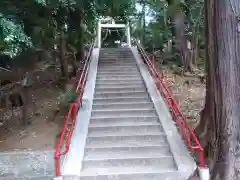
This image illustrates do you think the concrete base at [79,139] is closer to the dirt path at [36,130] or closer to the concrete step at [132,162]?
the concrete step at [132,162]

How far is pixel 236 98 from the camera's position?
4289 mm

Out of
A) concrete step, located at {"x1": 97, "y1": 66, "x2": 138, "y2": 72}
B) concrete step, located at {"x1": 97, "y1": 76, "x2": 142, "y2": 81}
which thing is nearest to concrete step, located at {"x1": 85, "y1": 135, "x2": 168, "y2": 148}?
concrete step, located at {"x1": 97, "y1": 76, "x2": 142, "y2": 81}

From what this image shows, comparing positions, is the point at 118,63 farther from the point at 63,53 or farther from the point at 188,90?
the point at 188,90

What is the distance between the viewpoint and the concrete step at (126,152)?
530 centimetres

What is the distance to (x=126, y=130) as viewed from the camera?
6.07m

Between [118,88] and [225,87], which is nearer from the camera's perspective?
[225,87]

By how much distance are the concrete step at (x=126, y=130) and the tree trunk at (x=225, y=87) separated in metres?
1.77

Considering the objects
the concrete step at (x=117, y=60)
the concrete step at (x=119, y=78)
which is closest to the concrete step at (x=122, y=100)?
the concrete step at (x=119, y=78)

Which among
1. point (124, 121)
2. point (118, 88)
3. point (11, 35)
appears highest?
point (11, 35)

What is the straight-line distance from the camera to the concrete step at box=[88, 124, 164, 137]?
5.97 metres

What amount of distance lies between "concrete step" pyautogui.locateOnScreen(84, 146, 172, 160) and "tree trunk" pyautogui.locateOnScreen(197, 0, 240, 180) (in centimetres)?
112

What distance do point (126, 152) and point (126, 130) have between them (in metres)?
0.74

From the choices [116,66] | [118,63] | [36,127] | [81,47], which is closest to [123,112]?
[36,127]

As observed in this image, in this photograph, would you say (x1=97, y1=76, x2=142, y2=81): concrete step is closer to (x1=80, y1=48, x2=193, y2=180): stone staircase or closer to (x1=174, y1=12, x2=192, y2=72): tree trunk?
(x1=80, y1=48, x2=193, y2=180): stone staircase
